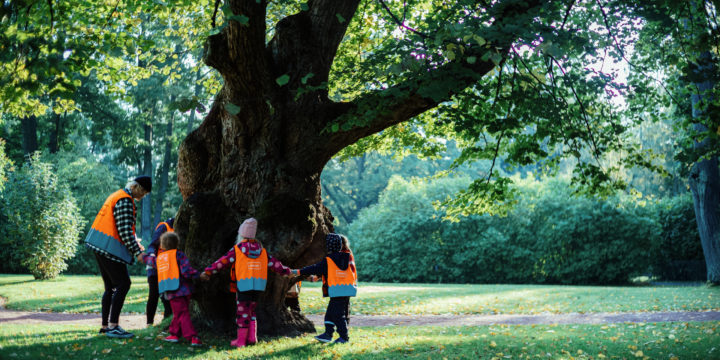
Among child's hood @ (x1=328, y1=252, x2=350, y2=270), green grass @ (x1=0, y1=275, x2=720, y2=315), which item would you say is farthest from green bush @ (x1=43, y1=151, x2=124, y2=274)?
child's hood @ (x1=328, y1=252, x2=350, y2=270)

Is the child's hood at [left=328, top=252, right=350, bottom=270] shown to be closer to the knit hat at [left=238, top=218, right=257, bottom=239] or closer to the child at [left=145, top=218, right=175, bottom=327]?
the knit hat at [left=238, top=218, right=257, bottom=239]

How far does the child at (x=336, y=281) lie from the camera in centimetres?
730

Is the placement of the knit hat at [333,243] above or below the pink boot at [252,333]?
above

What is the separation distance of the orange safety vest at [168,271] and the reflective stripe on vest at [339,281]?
1.95 m

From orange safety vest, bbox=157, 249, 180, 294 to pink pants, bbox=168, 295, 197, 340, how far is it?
0.63ft

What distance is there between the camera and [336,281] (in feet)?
24.2

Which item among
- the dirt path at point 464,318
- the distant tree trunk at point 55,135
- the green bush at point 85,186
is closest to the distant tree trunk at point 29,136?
the green bush at point 85,186

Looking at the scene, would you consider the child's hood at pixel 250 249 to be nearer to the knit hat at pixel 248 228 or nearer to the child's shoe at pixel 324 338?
the knit hat at pixel 248 228

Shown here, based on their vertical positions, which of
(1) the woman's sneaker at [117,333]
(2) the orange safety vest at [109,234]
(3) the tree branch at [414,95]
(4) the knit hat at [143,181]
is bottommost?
(1) the woman's sneaker at [117,333]

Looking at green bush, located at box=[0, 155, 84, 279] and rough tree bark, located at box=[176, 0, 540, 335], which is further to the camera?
green bush, located at box=[0, 155, 84, 279]

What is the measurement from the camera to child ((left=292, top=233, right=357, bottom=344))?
23.9 ft

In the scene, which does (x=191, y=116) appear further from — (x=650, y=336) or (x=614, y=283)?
(x=650, y=336)

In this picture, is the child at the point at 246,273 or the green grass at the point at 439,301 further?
the green grass at the point at 439,301

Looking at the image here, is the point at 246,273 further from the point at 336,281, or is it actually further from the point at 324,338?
the point at 324,338
